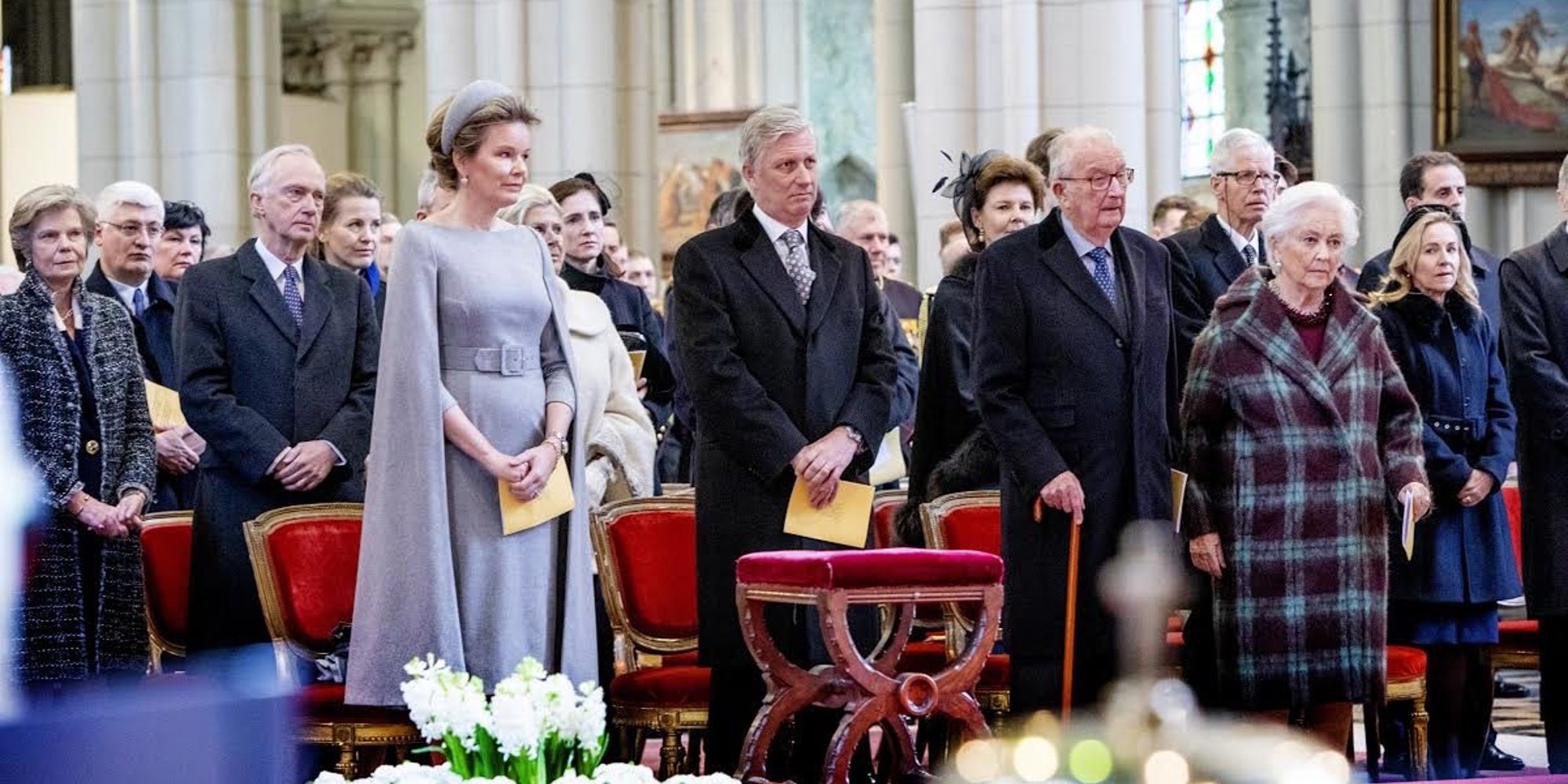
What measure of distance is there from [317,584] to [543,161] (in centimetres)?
731

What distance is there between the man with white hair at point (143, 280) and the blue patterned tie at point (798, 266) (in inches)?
98.2

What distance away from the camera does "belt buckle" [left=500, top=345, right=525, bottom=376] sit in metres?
4.66

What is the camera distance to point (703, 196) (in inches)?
658

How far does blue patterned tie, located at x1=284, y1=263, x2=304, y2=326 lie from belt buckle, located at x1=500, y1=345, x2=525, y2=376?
1063 millimetres

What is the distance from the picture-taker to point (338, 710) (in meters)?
4.82

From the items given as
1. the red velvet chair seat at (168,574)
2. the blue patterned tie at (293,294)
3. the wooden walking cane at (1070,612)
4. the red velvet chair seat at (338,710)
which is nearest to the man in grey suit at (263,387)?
the blue patterned tie at (293,294)

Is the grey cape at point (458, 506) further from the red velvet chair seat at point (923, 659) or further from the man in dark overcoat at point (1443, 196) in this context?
the man in dark overcoat at point (1443, 196)

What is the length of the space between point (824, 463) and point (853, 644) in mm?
403

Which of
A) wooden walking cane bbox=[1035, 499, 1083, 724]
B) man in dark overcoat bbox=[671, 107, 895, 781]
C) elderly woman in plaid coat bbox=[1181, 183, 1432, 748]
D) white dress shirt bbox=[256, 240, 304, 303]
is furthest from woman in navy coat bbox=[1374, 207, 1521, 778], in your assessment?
white dress shirt bbox=[256, 240, 304, 303]

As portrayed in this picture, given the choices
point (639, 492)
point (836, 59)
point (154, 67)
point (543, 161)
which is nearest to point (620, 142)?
point (543, 161)

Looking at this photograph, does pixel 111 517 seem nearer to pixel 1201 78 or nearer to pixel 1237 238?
pixel 1237 238

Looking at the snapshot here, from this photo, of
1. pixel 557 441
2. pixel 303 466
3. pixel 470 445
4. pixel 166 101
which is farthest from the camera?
pixel 166 101

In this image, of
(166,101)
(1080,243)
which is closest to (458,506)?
(1080,243)

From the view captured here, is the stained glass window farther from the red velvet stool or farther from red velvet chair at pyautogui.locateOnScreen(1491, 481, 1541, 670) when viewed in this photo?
the red velvet stool
